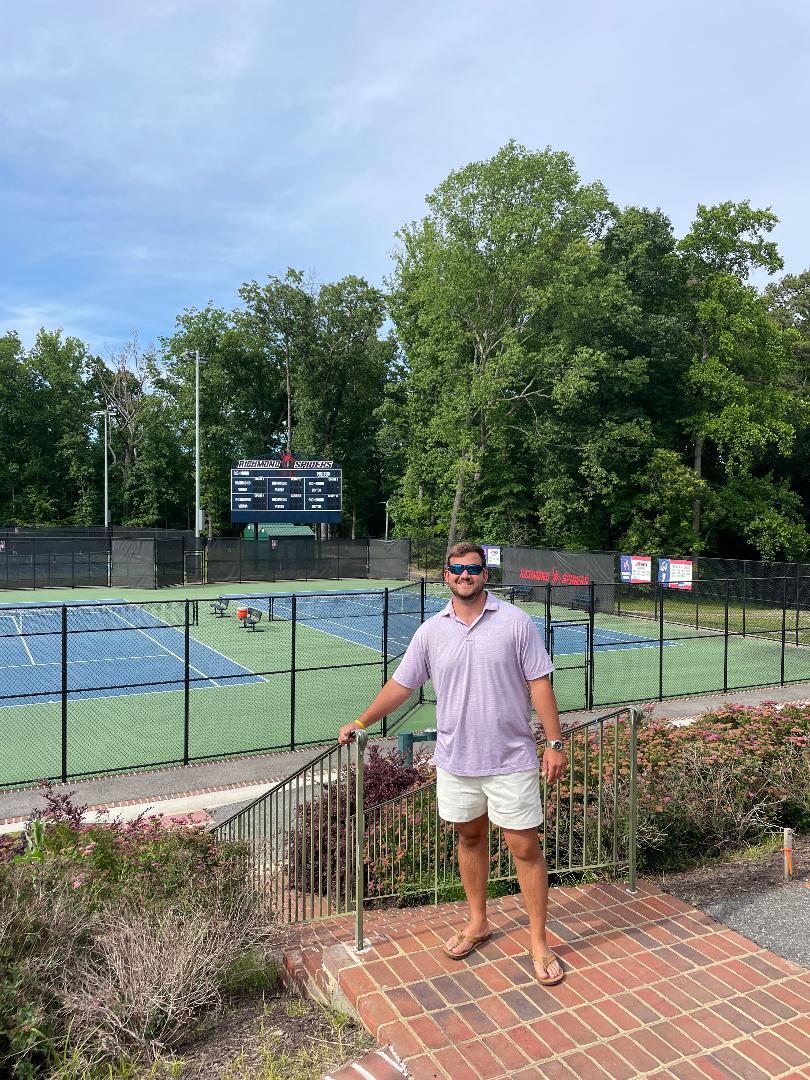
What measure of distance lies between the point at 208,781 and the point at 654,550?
30.1 m

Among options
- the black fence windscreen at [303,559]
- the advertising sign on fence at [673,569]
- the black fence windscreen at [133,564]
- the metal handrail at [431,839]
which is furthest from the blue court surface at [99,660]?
the advertising sign on fence at [673,569]

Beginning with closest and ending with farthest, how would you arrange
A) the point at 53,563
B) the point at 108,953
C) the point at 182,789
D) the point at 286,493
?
the point at 108,953, the point at 182,789, the point at 53,563, the point at 286,493

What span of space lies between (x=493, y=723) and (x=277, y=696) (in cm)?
1468

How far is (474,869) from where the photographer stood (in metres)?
3.92

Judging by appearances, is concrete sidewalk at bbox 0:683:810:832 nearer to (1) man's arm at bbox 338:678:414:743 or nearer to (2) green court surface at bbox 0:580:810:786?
(2) green court surface at bbox 0:580:810:786

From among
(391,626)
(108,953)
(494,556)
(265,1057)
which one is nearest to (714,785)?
(265,1057)

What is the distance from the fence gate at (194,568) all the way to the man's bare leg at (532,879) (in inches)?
1454

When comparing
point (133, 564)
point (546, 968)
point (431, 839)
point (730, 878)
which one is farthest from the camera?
point (133, 564)

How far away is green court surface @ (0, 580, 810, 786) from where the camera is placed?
43.4 ft

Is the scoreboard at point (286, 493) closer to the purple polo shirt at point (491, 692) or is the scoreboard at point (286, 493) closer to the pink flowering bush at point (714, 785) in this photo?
the pink flowering bush at point (714, 785)

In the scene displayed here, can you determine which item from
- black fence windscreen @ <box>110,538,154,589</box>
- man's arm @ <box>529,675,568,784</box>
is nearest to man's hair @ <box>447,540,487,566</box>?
man's arm @ <box>529,675,568,784</box>

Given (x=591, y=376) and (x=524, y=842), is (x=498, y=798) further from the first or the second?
(x=591, y=376)

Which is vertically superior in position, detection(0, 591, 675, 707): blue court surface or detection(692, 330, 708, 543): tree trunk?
detection(692, 330, 708, 543): tree trunk

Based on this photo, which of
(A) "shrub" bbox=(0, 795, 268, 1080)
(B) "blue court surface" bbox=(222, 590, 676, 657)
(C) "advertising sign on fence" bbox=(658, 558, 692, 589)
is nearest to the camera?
(A) "shrub" bbox=(0, 795, 268, 1080)
